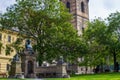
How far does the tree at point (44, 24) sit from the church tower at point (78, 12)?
31.8 meters

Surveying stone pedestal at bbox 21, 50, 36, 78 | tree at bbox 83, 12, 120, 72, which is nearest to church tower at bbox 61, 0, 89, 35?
tree at bbox 83, 12, 120, 72

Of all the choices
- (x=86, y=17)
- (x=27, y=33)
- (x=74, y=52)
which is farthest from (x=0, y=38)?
(x=86, y=17)

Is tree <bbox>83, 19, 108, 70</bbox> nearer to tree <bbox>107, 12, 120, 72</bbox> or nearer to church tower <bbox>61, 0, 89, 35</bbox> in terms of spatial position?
tree <bbox>107, 12, 120, 72</bbox>

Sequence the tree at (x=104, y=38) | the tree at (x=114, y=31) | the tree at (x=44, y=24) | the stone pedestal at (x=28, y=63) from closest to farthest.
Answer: the stone pedestal at (x=28, y=63) < the tree at (x=44, y=24) < the tree at (x=114, y=31) < the tree at (x=104, y=38)

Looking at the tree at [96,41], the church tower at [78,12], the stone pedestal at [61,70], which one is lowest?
the stone pedestal at [61,70]

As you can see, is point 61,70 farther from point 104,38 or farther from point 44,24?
point 104,38

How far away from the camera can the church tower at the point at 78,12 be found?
79.4m

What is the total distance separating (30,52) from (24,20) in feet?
27.2

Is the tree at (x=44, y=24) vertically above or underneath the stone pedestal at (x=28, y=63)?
above

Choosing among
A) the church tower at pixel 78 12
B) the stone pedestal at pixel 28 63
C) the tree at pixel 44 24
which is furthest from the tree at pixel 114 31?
the church tower at pixel 78 12

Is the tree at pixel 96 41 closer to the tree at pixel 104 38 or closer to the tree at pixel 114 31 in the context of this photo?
the tree at pixel 104 38

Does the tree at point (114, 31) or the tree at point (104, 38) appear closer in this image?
the tree at point (114, 31)

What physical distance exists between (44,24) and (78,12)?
116ft

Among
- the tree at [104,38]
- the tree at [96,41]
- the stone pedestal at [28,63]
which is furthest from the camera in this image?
the tree at [96,41]
